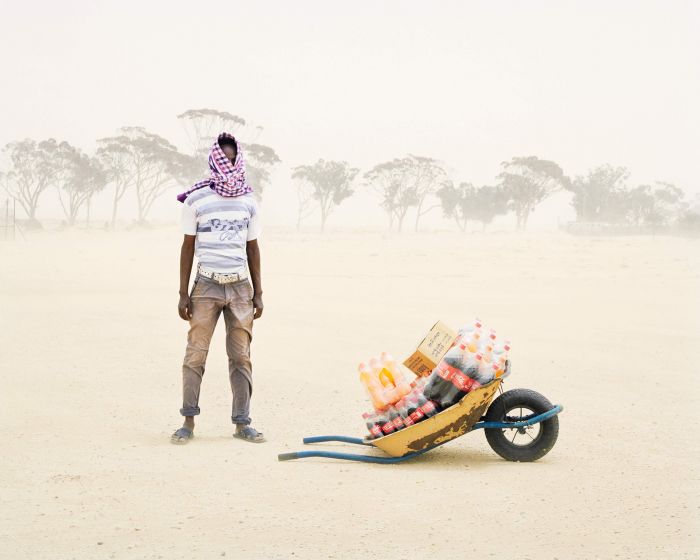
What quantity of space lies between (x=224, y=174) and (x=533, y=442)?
2.74 m

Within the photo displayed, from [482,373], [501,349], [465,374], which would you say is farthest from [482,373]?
[501,349]

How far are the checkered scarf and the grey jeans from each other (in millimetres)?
619

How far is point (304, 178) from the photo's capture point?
74438mm

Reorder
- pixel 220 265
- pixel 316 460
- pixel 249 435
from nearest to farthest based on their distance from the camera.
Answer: pixel 316 460 < pixel 220 265 < pixel 249 435

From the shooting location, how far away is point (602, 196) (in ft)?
237

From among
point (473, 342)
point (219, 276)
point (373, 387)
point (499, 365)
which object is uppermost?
point (219, 276)

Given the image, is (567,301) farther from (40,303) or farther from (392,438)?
(392,438)

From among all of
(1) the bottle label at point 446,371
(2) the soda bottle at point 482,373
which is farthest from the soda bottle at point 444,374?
(2) the soda bottle at point 482,373

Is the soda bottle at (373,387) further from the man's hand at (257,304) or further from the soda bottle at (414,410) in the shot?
the man's hand at (257,304)

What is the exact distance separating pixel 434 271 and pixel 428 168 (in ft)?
152

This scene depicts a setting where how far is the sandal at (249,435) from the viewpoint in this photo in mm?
5961

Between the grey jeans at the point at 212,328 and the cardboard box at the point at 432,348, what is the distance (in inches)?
45.8

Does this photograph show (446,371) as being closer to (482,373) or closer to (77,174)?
(482,373)

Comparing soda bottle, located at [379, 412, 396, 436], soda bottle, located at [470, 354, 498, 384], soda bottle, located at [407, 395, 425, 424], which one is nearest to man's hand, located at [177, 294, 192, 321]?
soda bottle, located at [379, 412, 396, 436]
